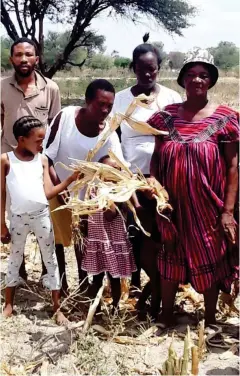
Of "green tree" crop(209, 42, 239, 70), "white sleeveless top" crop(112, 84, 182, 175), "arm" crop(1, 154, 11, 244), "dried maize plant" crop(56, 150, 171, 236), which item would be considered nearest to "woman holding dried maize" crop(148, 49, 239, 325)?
"dried maize plant" crop(56, 150, 171, 236)

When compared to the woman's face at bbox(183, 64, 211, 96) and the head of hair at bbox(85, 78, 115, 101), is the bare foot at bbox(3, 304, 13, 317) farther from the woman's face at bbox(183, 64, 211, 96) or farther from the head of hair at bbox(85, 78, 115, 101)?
the woman's face at bbox(183, 64, 211, 96)

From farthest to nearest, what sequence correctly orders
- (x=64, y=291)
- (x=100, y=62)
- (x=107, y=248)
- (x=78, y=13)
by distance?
(x=100, y=62)
(x=78, y=13)
(x=64, y=291)
(x=107, y=248)

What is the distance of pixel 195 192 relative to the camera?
3.18 m

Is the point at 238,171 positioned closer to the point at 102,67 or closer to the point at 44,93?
the point at 44,93

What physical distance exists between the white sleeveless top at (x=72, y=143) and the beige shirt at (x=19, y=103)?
451 millimetres

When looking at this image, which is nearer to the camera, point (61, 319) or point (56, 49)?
point (61, 319)

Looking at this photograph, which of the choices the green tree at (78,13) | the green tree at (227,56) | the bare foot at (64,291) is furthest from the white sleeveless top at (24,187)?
the green tree at (227,56)

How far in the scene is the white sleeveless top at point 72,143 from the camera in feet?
11.5

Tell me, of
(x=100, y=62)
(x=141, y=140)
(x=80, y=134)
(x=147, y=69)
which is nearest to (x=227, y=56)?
(x=100, y=62)

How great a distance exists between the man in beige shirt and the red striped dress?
87 centimetres

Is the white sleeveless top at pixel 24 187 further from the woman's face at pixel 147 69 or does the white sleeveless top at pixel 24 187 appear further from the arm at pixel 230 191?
the arm at pixel 230 191

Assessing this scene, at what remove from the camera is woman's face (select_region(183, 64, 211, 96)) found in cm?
316

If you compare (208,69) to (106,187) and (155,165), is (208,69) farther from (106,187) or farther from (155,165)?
(106,187)

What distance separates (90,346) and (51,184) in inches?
38.6
